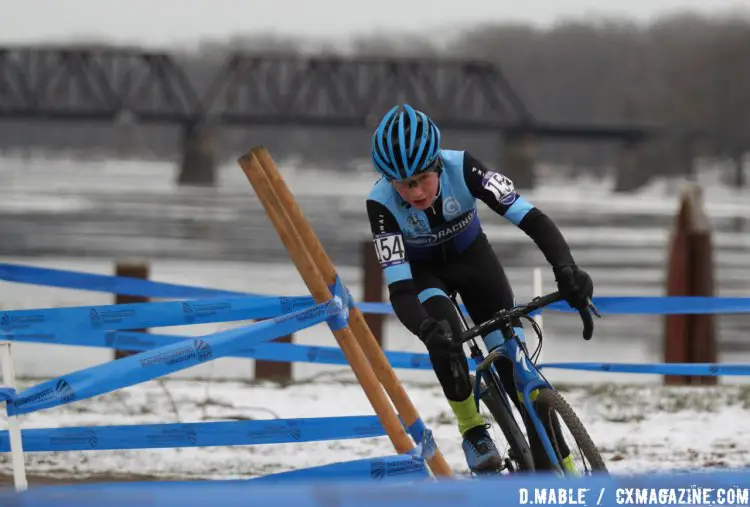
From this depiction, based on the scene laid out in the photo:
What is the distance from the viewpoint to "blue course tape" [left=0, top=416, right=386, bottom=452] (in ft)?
17.5

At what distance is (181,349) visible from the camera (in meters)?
4.49

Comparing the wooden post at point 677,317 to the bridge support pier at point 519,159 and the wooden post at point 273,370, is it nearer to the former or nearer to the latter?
the wooden post at point 273,370

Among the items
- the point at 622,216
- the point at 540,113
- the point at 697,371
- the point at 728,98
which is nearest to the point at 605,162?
the point at 540,113

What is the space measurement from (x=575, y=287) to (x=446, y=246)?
0.97m

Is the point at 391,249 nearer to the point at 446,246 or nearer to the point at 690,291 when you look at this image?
the point at 446,246

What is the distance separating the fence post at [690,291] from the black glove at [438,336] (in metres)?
5.78

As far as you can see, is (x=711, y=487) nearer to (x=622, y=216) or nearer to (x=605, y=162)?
(x=622, y=216)

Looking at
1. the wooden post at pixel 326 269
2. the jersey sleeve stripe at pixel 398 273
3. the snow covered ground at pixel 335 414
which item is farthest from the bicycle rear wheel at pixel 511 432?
the snow covered ground at pixel 335 414

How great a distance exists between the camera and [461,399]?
5.45m

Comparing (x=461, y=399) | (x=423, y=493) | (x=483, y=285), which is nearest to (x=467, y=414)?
(x=461, y=399)

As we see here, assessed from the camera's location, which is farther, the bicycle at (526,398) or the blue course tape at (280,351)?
the blue course tape at (280,351)

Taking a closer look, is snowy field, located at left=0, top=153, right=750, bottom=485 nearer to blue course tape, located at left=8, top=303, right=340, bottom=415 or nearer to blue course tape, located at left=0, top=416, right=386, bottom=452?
blue course tape, located at left=0, top=416, right=386, bottom=452

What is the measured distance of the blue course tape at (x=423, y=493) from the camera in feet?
7.18

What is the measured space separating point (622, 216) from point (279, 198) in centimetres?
6396
